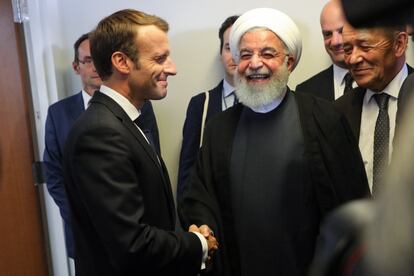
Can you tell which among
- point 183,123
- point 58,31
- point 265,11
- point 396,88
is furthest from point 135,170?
point 58,31

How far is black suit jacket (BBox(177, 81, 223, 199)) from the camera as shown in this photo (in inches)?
85.6

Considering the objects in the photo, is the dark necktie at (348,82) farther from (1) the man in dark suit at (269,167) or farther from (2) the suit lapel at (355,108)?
(1) the man in dark suit at (269,167)

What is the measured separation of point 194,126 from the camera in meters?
2.19

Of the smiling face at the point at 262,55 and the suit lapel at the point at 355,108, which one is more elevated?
the smiling face at the point at 262,55

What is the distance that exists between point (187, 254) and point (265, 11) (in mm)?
914

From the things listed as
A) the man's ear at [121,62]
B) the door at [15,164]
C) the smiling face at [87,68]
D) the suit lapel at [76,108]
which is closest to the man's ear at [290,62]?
the man's ear at [121,62]

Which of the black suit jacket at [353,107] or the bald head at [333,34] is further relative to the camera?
the bald head at [333,34]

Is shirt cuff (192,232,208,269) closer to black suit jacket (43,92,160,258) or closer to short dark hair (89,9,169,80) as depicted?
short dark hair (89,9,169,80)

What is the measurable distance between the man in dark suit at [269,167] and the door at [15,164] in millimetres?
1066

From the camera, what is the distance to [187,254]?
4.31ft

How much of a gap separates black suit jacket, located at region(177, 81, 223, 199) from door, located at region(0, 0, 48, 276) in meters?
0.77

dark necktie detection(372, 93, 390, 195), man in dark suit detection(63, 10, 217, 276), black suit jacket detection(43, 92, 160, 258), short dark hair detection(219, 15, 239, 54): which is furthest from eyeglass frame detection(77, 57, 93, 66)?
dark necktie detection(372, 93, 390, 195)

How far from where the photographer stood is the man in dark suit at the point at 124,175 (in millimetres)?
1205

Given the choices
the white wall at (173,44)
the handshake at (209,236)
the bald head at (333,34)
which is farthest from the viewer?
the white wall at (173,44)
